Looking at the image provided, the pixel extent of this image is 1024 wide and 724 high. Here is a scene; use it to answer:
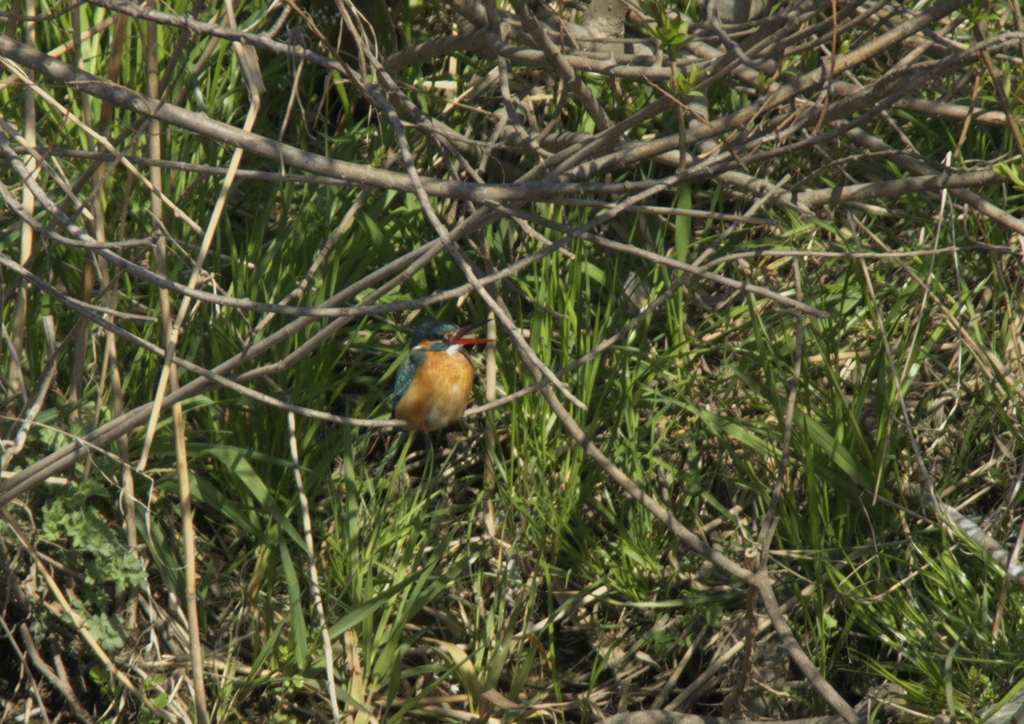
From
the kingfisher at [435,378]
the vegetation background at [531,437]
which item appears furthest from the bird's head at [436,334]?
the vegetation background at [531,437]

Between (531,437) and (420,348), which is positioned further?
(420,348)

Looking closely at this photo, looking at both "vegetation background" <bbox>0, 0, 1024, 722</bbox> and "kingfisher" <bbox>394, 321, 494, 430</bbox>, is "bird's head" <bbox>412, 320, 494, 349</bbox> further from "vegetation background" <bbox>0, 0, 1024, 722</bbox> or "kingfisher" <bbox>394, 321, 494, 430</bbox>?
"vegetation background" <bbox>0, 0, 1024, 722</bbox>

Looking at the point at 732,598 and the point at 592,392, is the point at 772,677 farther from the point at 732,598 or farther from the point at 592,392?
the point at 592,392

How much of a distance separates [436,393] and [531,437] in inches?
13.9

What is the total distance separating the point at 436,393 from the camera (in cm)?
350

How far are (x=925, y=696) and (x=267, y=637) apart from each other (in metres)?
1.99

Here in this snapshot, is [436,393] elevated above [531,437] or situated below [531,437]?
above

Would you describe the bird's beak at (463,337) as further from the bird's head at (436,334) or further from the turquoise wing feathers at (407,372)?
the turquoise wing feathers at (407,372)

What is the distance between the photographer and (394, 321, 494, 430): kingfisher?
137 inches

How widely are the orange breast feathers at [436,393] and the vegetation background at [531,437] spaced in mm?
118

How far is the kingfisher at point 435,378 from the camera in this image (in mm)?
3469

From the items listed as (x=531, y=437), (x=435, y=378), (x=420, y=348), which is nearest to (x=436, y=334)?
(x=420, y=348)

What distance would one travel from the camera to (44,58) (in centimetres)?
239

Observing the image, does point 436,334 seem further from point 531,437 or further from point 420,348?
point 531,437
